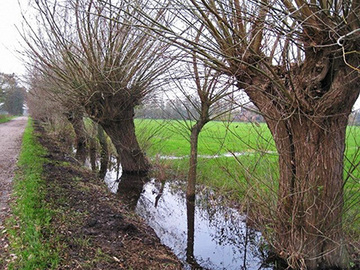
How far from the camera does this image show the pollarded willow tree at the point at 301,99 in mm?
3449

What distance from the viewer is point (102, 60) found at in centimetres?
878

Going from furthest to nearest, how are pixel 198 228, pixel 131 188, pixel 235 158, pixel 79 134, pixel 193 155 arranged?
pixel 79 134 → pixel 131 188 → pixel 193 155 → pixel 198 228 → pixel 235 158

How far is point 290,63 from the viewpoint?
3.89 metres

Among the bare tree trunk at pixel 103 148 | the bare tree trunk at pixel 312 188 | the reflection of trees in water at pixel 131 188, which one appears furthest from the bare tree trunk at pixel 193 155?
the bare tree trunk at pixel 103 148

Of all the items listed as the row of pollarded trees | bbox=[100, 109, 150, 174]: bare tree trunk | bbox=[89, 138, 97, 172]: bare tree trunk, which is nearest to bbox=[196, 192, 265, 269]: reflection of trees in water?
the row of pollarded trees

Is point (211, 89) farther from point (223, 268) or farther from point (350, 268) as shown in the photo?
point (350, 268)

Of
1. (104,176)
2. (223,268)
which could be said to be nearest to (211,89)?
(223,268)

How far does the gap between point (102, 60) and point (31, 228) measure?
18.5 feet

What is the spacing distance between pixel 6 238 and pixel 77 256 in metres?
1.33

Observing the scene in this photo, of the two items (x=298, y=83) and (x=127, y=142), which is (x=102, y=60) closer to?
(x=127, y=142)

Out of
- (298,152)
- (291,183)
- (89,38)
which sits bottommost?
(291,183)

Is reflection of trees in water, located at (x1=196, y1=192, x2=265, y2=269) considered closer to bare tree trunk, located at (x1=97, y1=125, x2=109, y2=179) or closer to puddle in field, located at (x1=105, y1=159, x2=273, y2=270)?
puddle in field, located at (x1=105, y1=159, x2=273, y2=270)

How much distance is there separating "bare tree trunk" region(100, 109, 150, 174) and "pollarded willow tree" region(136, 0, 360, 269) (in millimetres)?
7219

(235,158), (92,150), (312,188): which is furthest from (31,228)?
(92,150)
